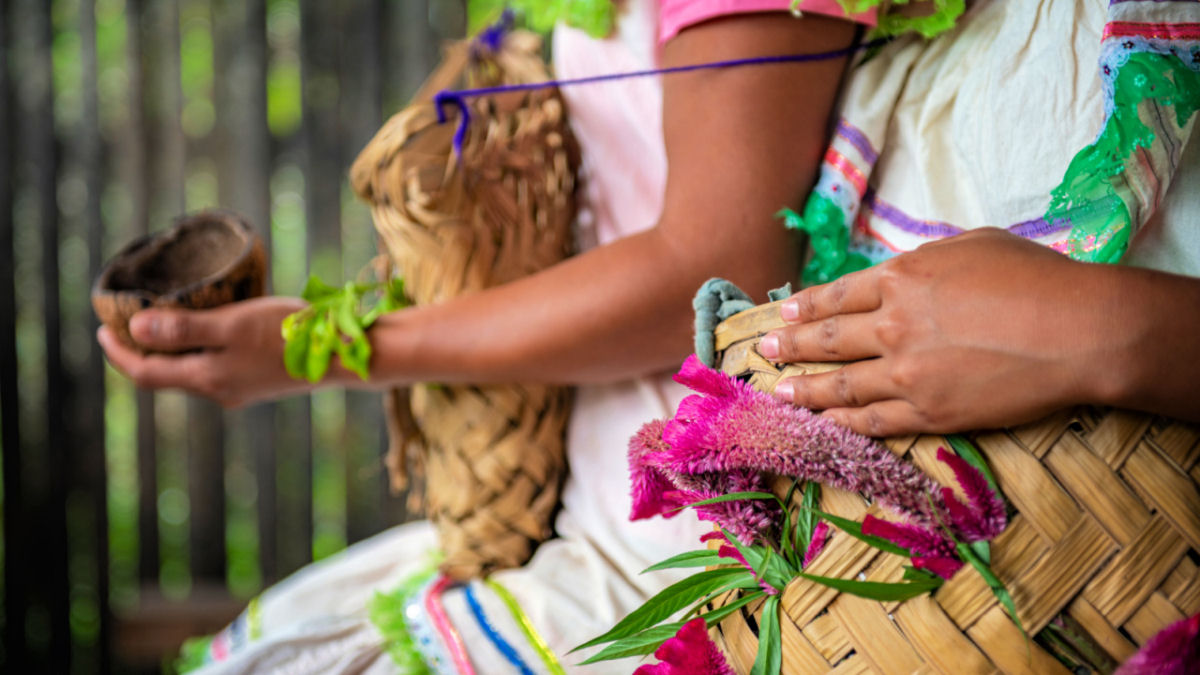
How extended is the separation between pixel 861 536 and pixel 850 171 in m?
0.32

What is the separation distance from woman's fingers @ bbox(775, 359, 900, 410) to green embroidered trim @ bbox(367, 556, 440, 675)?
41 cm

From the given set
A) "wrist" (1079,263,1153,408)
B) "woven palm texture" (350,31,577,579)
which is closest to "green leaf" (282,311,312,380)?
"woven palm texture" (350,31,577,579)

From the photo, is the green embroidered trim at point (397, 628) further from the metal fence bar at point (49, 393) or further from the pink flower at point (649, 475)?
the metal fence bar at point (49, 393)

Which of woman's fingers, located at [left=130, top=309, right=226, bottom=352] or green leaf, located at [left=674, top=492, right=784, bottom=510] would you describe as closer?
green leaf, located at [left=674, top=492, right=784, bottom=510]

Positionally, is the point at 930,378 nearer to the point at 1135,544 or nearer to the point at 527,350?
the point at 1135,544

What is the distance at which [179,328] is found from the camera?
84 centimetres

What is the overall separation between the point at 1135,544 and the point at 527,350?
0.47 meters

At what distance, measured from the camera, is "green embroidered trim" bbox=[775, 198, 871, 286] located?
649 millimetres

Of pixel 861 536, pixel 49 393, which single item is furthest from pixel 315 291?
pixel 49 393

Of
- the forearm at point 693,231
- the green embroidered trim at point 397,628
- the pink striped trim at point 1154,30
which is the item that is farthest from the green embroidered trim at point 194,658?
the pink striped trim at point 1154,30

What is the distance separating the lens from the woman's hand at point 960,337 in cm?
39

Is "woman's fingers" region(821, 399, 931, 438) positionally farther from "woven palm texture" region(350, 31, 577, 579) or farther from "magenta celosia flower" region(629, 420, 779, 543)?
"woven palm texture" region(350, 31, 577, 579)

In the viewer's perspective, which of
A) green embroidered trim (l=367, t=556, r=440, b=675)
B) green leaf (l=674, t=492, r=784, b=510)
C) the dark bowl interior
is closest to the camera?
green leaf (l=674, t=492, r=784, b=510)

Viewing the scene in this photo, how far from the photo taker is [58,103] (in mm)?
1897
